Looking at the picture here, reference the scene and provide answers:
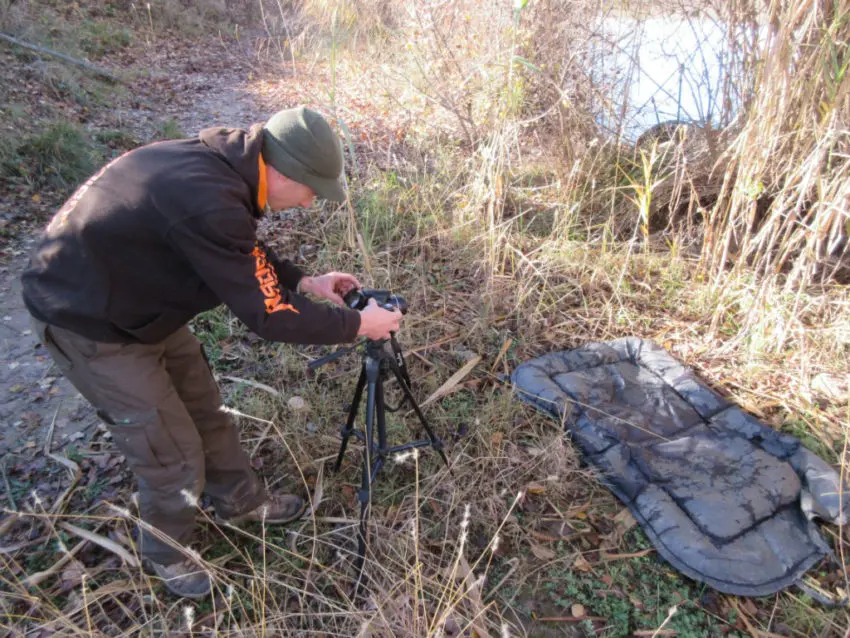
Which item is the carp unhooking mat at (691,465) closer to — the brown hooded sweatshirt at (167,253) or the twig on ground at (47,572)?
the brown hooded sweatshirt at (167,253)

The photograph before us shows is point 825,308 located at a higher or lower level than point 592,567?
higher

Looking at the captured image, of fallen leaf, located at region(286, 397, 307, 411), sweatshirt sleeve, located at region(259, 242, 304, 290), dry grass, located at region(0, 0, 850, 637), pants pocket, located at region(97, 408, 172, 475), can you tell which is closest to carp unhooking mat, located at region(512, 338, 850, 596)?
dry grass, located at region(0, 0, 850, 637)

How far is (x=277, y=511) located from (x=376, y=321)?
1.29 meters

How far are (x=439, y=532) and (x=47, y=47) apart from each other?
30.4 ft

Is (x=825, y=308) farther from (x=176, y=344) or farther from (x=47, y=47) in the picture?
(x=47, y=47)

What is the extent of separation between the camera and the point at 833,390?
3.06 m

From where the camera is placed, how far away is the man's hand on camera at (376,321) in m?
1.83

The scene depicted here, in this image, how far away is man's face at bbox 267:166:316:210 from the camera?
1.74 meters

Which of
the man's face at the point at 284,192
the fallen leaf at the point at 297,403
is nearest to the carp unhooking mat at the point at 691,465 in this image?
the fallen leaf at the point at 297,403

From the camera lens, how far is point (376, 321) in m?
1.85

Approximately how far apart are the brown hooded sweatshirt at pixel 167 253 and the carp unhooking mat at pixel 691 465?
183cm

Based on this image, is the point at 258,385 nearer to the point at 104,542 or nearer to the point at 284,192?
the point at 104,542

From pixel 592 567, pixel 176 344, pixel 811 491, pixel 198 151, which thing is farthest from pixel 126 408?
pixel 811 491

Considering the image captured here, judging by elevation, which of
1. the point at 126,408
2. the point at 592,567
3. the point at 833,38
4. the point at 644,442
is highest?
the point at 833,38
